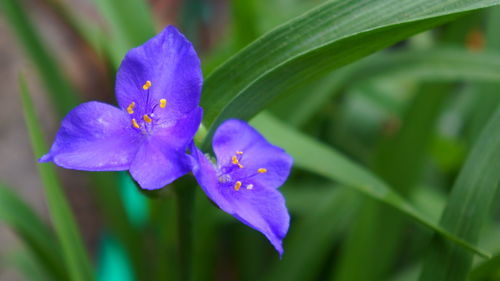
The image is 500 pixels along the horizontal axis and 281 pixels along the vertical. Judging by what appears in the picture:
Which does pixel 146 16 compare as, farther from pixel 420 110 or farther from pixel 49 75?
pixel 420 110

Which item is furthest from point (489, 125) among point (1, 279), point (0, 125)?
point (0, 125)

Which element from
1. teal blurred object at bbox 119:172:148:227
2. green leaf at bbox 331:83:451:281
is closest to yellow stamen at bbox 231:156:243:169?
green leaf at bbox 331:83:451:281

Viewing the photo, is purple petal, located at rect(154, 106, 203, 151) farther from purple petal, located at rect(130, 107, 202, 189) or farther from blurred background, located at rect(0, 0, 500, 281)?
blurred background, located at rect(0, 0, 500, 281)

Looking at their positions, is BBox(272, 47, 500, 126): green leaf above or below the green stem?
above

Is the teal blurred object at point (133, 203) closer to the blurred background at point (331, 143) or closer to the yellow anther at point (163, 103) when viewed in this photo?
the blurred background at point (331, 143)

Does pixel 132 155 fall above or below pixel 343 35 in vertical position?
below

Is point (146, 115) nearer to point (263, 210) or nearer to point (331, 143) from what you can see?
point (263, 210)

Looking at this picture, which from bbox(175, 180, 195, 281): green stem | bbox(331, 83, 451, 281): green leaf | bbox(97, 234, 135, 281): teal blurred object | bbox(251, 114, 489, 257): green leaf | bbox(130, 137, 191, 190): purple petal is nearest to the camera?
bbox(130, 137, 191, 190): purple petal
